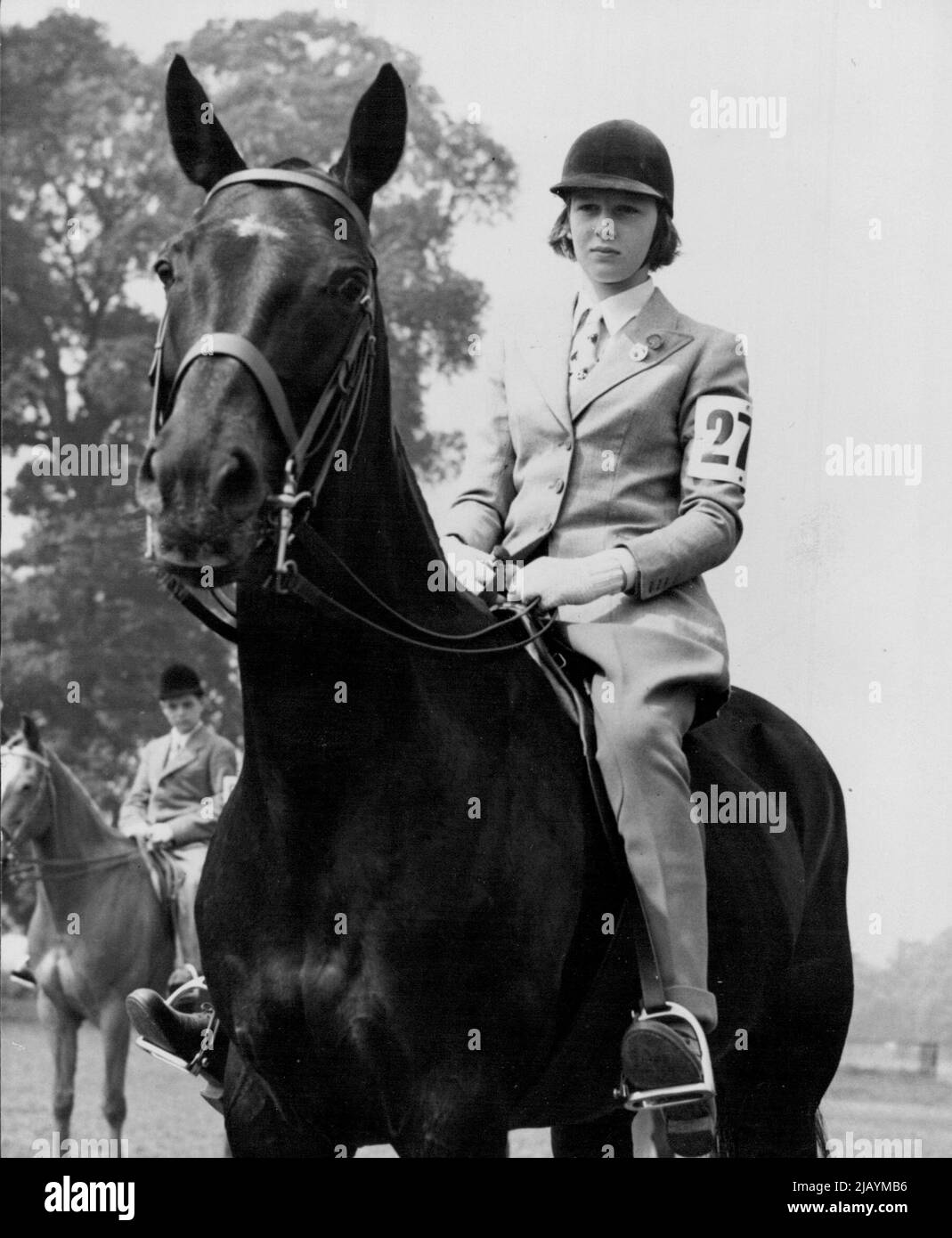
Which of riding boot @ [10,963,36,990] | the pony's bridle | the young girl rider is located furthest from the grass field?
the young girl rider

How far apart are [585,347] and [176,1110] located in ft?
43.7

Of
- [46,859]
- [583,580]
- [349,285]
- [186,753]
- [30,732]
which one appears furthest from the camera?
[186,753]

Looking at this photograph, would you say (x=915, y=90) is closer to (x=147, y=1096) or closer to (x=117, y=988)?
(x=117, y=988)

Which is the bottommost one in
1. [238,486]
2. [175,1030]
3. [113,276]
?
[175,1030]

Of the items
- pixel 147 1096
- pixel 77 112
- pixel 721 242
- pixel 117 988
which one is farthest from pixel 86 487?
pixel 721 242

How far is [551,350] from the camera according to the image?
5844mm

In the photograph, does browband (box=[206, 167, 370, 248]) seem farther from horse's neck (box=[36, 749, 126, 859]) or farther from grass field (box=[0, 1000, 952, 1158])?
horse's neck (box=[36, 749, 126, 859])

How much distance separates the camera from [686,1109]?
16.7ft

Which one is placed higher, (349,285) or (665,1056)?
(349,285)

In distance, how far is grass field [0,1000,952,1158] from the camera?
14.4m

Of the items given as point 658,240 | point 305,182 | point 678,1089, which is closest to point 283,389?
point 305,182

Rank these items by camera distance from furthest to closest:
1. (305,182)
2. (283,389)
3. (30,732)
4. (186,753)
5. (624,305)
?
(186,753)
(30,732)
(624,305)
(305,182)
(283,389)

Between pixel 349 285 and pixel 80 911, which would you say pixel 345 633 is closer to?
pixel 349 285

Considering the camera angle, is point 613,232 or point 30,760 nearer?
point 613,232
